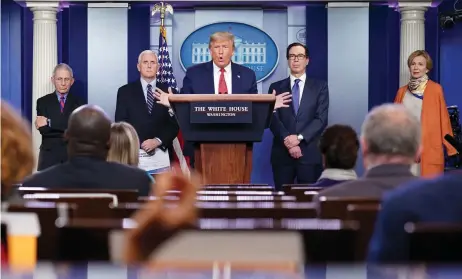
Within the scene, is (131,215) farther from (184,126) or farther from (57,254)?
(184,126)

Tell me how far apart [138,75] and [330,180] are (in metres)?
5.41

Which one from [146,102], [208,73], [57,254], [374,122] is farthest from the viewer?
[146,102]

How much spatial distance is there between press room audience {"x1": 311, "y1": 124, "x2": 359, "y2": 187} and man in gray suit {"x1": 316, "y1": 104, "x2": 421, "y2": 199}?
2.61ft

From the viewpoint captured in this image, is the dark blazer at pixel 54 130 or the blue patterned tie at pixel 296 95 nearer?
the blue patterned tie at pixel 296 95

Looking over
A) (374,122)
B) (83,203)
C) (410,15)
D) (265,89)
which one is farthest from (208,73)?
(83,203)

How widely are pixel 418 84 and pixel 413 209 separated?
6172 mm

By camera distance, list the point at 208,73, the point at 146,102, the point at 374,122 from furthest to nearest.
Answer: the point at 146,102 < the point at 208,73 < the point at 374,122

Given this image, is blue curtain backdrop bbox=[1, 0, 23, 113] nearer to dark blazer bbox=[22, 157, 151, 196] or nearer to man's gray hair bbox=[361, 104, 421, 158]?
dark blazer bbox=[22, 157, 151, 196]

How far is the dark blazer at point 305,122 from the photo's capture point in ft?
24.6

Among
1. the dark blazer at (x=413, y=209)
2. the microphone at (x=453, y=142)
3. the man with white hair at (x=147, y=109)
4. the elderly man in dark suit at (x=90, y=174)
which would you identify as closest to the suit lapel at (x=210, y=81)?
the man with white hair at (x=147, y=109)

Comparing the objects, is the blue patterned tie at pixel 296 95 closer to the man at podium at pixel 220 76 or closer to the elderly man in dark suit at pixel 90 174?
the man at podium at pixel 220 76

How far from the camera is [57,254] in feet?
→ 5.76

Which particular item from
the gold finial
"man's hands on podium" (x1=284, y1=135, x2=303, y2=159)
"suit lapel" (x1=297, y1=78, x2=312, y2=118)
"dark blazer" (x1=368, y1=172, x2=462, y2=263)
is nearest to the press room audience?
"dark blazer" (x1=368, y1=172, x2=462, y2=263)

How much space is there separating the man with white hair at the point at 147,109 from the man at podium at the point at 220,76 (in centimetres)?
76
